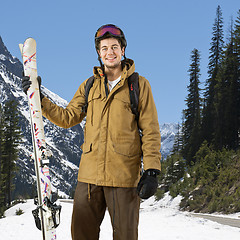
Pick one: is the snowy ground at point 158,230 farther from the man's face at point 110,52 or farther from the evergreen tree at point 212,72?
the evergreen tree at point 212,72

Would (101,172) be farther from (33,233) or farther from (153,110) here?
(33,233)

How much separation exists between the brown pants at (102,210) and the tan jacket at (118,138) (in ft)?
0.31

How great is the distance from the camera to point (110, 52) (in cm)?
338

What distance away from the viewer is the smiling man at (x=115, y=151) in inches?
A: 121

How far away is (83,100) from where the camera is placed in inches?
143

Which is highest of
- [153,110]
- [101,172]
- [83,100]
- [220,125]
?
[220,125]

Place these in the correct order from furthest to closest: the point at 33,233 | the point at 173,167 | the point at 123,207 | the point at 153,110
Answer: the point at 173,167, the point at 33,233, the point at 153,110, the point at 123,207

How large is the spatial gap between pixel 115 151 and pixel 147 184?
0.44 m

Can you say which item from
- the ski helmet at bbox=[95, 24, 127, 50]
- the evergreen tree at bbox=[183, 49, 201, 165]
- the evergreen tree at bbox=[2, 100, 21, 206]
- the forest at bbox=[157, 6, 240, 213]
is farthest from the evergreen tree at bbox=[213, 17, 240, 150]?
the ski helmet at bbox=[95, 24, 127, 50]

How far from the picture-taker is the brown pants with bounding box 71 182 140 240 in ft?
10.0

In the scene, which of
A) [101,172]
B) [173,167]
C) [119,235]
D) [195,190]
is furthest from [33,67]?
[173,167]

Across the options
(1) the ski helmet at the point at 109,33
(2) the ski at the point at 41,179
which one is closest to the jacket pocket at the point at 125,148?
(2) the ski at the point at 41,179

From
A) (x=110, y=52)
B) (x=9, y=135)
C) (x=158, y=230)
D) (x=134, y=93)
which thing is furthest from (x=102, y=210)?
(x=9, y=135)

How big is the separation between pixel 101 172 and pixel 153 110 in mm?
833
